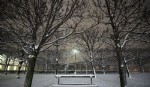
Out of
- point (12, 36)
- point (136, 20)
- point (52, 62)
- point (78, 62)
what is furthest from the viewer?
point (78, 62)

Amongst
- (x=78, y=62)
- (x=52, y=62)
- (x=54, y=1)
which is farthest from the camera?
(x=78, y=62)

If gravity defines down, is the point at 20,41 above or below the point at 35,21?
below

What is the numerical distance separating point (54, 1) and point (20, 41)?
3152 millimetres

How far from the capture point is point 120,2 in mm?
8859

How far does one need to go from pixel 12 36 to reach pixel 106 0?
6548mm

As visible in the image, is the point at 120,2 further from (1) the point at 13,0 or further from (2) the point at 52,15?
(1) the point at 13,0

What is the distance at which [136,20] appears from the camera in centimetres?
855

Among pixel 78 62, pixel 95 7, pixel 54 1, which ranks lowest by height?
pixel 78 62

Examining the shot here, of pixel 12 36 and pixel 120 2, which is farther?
pixel 120 2

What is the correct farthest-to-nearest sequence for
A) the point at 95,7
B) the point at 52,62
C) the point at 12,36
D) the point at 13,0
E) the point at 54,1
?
1. the point at 52,62
2. the point at 95,7
3. the point at 12,36
4. the point at 54,1
5. the point at 13,0

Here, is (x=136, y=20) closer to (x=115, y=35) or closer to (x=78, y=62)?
(x=115, y=35)

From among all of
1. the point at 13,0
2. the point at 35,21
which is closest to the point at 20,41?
the point at 35,21

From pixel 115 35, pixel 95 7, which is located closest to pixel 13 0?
pixel 95 7

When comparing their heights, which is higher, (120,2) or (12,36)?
(120,2)
